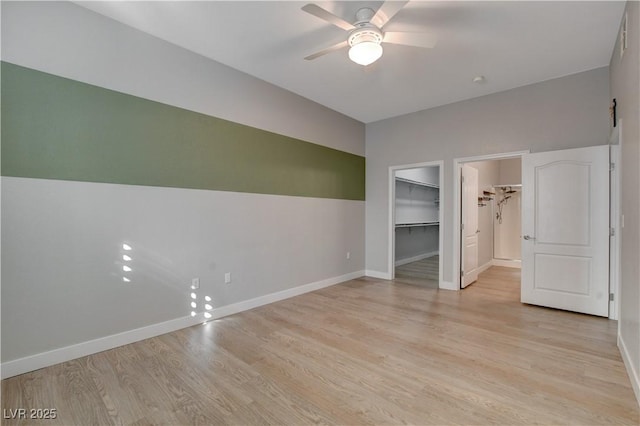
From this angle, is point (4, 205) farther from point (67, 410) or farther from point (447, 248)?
point (447, 248)

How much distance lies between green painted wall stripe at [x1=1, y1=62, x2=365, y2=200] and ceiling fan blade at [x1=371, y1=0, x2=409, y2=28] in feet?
6.76

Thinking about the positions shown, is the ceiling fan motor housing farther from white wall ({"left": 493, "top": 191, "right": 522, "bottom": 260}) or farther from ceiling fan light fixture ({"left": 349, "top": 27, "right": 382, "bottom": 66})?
white wall ({"left": 493, "top": 191, "right": 522, "bottom": 260})

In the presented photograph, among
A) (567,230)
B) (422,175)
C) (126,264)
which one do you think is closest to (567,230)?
(567,230)

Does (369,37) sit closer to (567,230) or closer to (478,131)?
(478,131)

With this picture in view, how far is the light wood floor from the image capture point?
181 cm

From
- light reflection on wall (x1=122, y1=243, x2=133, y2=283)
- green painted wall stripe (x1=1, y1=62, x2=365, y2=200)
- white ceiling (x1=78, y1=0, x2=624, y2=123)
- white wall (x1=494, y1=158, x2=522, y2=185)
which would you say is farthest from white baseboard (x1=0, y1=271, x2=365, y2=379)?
white wall (x1=494, y1=158, x2=522, y2=185)

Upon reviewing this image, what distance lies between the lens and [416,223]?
766cm

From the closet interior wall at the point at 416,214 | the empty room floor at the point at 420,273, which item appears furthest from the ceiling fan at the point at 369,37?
the closet interior wall at the point at 416,214

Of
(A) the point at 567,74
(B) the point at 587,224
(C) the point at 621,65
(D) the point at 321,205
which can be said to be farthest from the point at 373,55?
(B) the point at 587,224

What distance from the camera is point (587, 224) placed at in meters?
3.54

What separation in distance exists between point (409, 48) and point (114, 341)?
13.8 feet

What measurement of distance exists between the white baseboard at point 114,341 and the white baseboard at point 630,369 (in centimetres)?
353

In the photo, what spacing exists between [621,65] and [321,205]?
3775 mm

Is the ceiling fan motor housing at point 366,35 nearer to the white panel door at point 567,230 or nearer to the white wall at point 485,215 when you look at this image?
the white panel door at point 567,230
